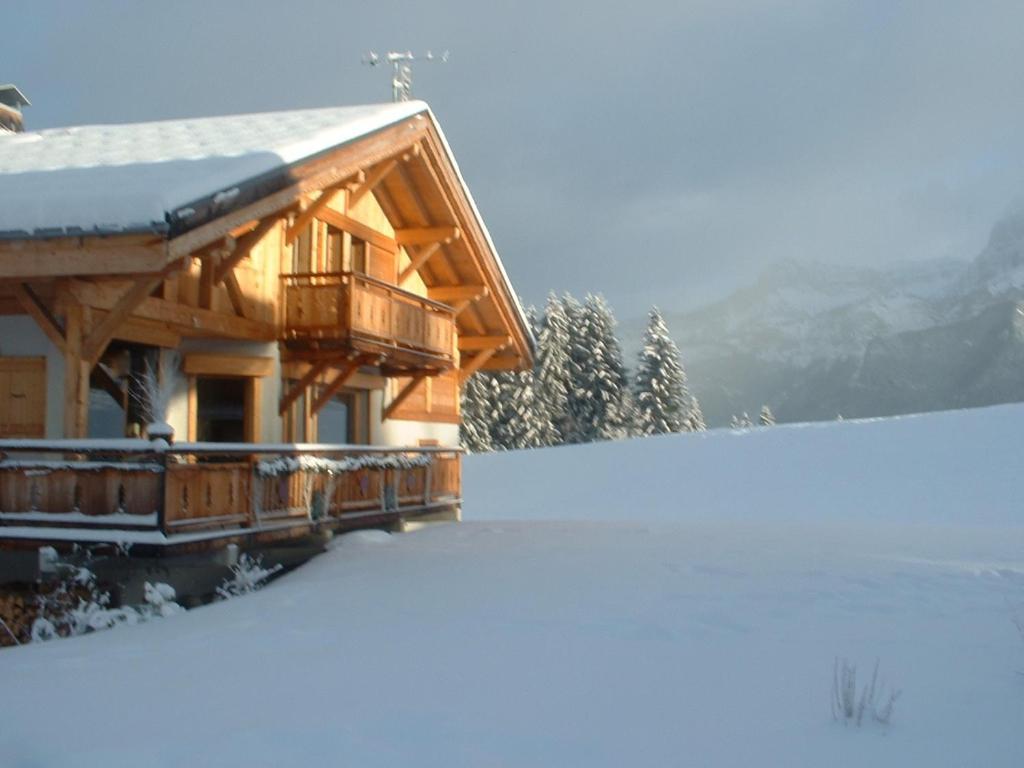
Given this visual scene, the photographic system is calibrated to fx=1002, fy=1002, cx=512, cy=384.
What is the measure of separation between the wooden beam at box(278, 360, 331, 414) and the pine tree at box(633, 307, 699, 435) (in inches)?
1744

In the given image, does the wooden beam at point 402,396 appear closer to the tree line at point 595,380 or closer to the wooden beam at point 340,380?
the wooden beam at point 340,380

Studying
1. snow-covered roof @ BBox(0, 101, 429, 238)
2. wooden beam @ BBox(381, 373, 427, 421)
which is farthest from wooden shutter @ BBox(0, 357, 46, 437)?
wooden beam @ BBox(381, 373, 427, 421)

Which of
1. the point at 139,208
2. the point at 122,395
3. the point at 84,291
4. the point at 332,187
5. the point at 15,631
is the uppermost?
the point at 332,187

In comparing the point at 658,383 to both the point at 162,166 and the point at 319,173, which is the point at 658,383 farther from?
the point at 162,166

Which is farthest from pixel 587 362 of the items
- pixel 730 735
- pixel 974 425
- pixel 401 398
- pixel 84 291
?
pixel 730 735

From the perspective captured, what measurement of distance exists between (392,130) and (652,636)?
34.9ft

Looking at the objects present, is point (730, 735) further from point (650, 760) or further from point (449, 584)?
point (449, 584)

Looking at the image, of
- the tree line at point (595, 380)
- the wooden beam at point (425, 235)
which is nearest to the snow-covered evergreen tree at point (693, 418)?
the tree line at point (595, 380)

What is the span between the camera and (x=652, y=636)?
842cm

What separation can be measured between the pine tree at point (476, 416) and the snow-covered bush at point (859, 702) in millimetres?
48096

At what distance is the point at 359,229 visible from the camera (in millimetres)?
18891

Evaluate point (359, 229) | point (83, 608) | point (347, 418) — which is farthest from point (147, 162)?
point (347, 418)

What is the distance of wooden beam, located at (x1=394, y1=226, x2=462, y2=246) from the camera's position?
2014 cm

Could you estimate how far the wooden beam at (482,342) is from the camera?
23375 mm
